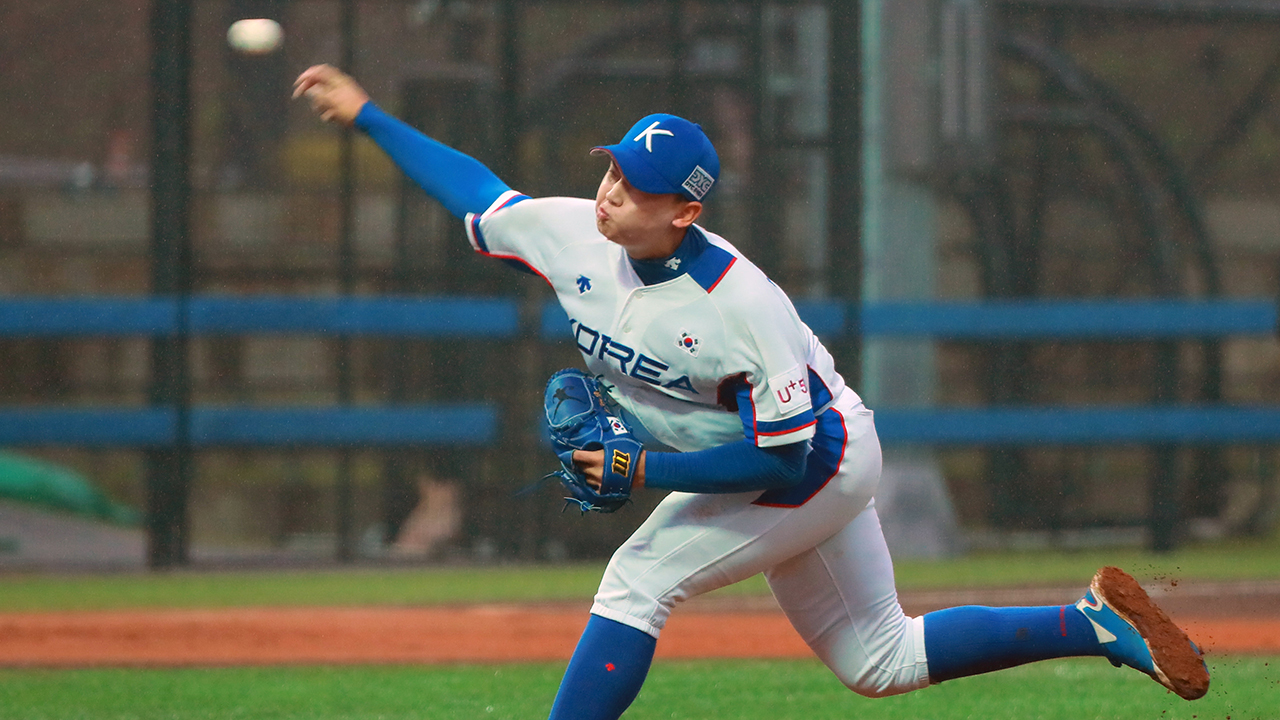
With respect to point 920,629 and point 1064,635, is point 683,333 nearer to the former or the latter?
point 920,629

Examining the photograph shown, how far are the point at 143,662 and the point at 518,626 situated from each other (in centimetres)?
153

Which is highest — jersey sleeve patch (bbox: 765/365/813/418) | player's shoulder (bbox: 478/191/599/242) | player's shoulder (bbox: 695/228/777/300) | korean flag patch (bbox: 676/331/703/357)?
player's shoulder (bbox: 478/191/599/242)

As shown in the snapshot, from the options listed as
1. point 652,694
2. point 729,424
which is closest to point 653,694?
point 652,694

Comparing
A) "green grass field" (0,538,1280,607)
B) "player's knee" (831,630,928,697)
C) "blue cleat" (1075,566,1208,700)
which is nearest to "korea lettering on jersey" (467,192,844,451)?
"player's knee" (831,630,928,697)

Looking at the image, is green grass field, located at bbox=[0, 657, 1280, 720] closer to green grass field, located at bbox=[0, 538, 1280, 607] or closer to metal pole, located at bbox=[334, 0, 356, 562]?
green grass field, located at bbox=[0, 538, 1280, 607]

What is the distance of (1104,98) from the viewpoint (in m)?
8.48

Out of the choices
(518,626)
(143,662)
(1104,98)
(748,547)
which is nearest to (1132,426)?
(1104,98)

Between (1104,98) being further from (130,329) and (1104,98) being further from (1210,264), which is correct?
(130,329)

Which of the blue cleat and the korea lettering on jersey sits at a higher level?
the korea lettering on jersey

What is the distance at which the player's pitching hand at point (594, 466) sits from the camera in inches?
93.9

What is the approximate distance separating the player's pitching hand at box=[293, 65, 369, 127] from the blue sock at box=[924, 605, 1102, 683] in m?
1.51

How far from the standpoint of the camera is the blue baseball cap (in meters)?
2.36

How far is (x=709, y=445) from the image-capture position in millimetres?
2537

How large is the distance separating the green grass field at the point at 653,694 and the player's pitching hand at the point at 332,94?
165cm
